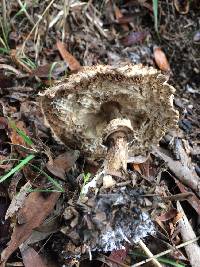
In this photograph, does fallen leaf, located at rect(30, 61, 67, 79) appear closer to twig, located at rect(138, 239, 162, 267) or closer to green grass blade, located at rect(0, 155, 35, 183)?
green grass blade, located at rect(0, 155, 35, 183)

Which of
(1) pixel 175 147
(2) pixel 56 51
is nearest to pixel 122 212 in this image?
(1) pixel 175 147

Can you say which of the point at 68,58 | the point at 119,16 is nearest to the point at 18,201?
the point at 68,58

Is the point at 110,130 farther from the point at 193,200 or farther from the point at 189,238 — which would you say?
the point at 189,238

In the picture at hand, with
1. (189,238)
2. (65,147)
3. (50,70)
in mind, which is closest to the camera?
(189,238)

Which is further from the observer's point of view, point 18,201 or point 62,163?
point 62,163

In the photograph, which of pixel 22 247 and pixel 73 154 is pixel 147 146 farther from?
pixel 22 247

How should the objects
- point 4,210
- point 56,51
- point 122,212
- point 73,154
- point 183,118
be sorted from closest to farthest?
point 122,212 < point 4,210 < point 73,154 < point 183,118 < point 56,51
